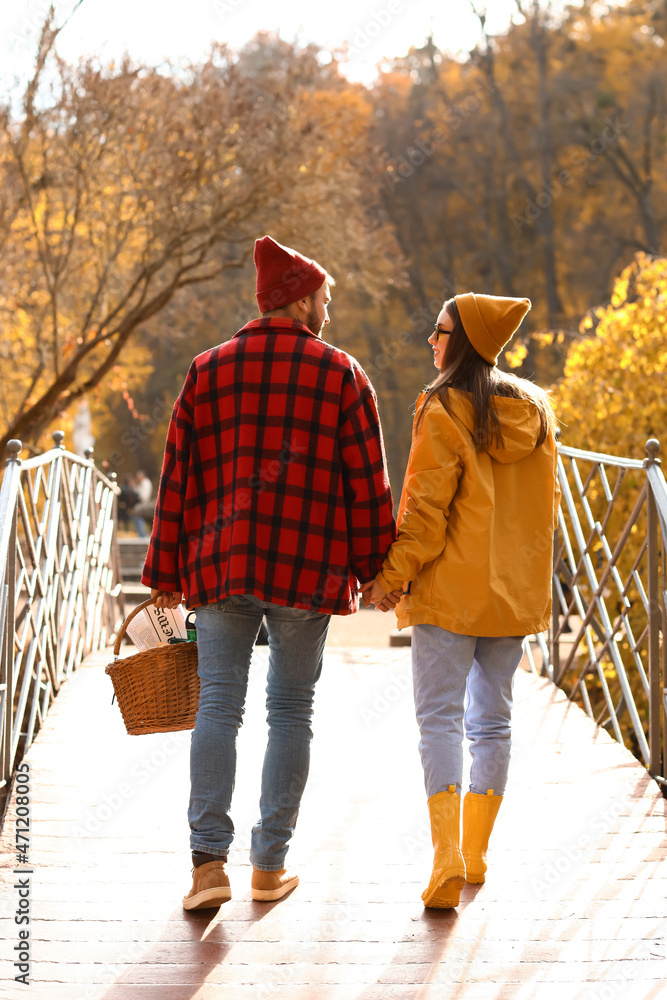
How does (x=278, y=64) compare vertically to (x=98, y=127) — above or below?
above

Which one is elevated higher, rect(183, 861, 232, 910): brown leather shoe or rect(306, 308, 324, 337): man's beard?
rect(306, 308, 324, 337): man's beard

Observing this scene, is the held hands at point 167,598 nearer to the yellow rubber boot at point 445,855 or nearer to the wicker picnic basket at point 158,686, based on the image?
the wicker picnic basket at point 158,686

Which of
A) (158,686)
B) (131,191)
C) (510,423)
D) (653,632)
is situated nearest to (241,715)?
(158,686)

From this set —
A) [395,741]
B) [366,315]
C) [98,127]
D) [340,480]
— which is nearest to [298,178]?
[98,127]

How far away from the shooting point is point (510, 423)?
262cm

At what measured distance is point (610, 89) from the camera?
24.7m

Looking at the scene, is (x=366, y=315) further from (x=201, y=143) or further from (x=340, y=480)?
(x=340, y=480)

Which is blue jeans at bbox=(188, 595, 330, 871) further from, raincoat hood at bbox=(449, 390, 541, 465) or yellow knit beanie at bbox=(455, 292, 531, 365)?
yellow knit beanie at bbox=(455, 292, 531, 365)

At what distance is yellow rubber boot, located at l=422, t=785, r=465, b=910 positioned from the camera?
99.3 inches

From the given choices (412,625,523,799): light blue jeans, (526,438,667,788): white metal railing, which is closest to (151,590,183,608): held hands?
(412,625,523,799): light blue jeans

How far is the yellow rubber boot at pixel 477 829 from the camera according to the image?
8.89 feet

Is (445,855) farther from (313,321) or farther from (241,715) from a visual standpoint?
(313,321)

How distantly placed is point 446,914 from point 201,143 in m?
8.87

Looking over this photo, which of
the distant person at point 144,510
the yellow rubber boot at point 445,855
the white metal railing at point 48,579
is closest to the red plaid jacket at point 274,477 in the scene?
the yellow rubber boot at point 445,855
